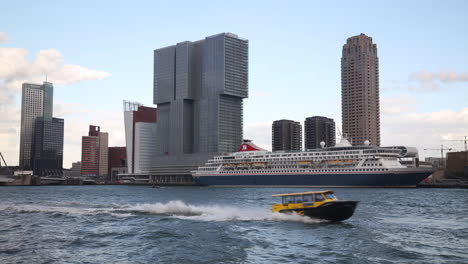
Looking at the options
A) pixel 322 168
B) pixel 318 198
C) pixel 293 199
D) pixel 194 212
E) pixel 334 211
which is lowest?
pixel 194 212

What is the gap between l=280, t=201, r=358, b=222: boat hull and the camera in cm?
4072

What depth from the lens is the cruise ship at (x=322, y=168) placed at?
136 m

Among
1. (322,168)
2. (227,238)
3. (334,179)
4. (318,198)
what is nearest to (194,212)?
(318,198)

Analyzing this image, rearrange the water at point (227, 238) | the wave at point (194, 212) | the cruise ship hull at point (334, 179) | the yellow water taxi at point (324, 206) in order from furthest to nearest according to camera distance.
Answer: the cruise ship hull at point (334, 179), the wave at point (194, 212), the yellow water taxi at point (324, 206), the water at point (227, 238)

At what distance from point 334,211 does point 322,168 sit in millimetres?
108324

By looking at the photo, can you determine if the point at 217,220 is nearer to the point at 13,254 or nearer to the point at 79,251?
the point at 79,251

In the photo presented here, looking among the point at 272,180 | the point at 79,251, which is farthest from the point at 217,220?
the point at 272,180

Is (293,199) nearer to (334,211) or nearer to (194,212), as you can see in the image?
(334,211)

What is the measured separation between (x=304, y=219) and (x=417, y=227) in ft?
29.5

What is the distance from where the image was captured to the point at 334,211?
134ft

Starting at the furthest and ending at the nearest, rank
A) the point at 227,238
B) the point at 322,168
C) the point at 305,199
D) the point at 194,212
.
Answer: the point at 322,168 < the point at 194,212 < the point at 305,199 < the point at 227,238

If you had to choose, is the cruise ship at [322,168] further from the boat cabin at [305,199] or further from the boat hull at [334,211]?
the boat hull at [334,211]

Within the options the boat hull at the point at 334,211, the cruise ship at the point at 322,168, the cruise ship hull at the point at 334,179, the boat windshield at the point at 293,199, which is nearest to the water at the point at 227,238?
the boat hull at the point at 334,211

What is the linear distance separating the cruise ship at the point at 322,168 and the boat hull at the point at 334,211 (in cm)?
9846
